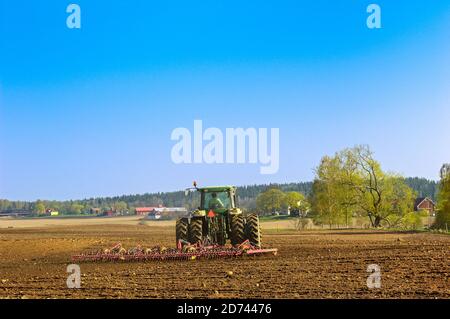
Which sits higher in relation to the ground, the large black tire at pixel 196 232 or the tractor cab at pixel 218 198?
the tractor cab at pixel 218 198

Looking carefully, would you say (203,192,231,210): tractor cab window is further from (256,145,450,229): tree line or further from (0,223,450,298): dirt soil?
(256,145,450,229): tree line

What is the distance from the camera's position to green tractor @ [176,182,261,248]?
20.0 m

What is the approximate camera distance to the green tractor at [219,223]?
1995cm

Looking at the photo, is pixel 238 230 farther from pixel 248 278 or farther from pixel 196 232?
pixel 248 278

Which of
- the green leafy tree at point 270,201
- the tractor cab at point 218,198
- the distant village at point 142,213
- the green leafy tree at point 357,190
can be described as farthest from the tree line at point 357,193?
the green leafy tree at point 270,201

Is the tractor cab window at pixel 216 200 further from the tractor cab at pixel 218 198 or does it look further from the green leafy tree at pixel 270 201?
the green leafy tree at pixel 270 201

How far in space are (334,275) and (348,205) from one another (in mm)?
49216

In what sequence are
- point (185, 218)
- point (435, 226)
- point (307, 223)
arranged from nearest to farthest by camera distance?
point (185, 218), point (435, 226), point (307, 223)

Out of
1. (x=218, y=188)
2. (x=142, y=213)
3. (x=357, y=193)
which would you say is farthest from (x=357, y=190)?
(x=142, y=213)

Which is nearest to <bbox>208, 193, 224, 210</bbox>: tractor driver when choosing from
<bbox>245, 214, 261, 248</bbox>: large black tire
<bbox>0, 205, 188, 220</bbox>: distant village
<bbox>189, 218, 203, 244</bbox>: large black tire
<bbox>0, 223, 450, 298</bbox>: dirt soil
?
<bbox>189, 218, 203, 244</bbox>: large black tire

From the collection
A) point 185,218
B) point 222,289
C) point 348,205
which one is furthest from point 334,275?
point 348,205
